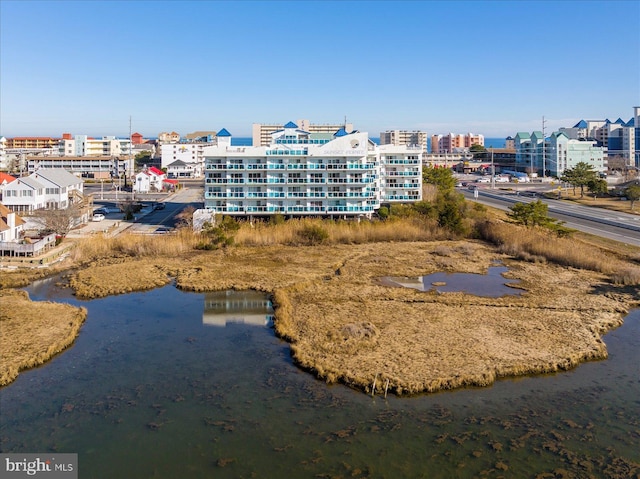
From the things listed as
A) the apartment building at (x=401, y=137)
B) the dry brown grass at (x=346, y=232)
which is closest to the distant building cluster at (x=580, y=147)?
the apartment building at (x=401, y=137)

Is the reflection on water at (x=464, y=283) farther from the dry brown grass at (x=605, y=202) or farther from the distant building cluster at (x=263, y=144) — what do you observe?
the distant building cluster at (x=263, y=144)

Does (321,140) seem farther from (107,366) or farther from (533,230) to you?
(107,366)

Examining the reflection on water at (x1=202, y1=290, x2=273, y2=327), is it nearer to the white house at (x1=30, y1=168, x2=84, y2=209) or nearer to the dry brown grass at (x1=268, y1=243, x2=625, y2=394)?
the dry brown grass at (x1=268, y1=243, x2=625, y2=394)

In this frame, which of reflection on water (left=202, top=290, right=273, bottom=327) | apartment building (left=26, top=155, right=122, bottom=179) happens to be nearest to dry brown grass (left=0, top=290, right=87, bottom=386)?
reflection on water (left=202, top=290, right=273, bottom=327)

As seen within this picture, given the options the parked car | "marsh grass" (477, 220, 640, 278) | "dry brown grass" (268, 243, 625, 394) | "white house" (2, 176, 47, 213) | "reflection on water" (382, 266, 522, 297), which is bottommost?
"dry brown grass" (268, 243, 625, 394)

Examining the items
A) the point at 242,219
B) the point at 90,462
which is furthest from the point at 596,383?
the point at 242,219
